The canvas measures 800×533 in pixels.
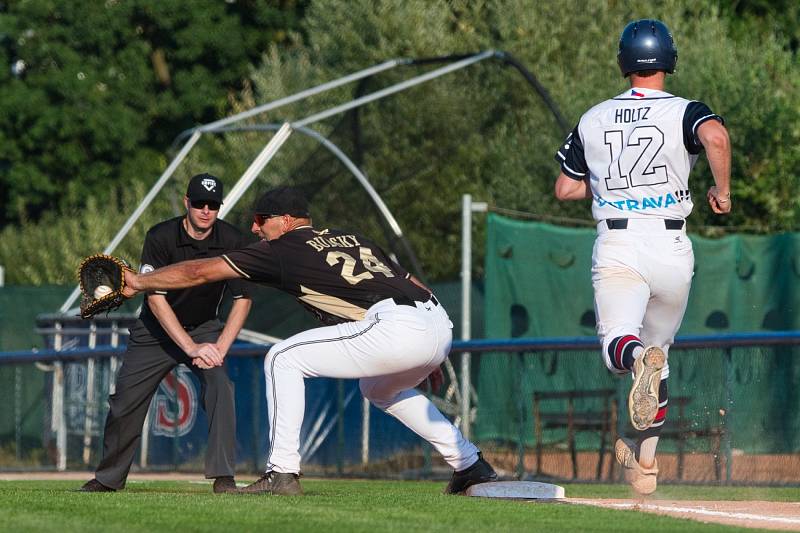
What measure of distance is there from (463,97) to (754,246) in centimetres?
512

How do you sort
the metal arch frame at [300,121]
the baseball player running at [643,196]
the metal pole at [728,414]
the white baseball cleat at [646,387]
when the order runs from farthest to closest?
the metal arch frame at [300,121]
the metal pole at [728,414]
the baseball player running at [643,196]
the white baseball cleat at [646,387]

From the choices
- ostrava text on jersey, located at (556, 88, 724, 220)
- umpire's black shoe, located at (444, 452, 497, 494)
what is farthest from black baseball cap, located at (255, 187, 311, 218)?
umpire's black shoe, located at (444, 452, 497, 494)

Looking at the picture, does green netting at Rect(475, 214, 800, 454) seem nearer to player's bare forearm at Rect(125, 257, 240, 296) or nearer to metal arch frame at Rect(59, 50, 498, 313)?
metal arch frame at Rect(59, 50, 498, 313)

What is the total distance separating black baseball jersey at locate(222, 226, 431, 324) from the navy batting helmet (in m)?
1.65

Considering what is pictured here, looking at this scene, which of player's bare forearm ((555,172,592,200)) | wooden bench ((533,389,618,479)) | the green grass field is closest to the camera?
the green grass field

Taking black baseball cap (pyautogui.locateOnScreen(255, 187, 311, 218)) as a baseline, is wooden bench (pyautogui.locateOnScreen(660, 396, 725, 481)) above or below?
below

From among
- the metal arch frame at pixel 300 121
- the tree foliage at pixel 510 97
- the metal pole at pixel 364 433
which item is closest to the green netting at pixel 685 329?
the metal pole at pixel 364 433

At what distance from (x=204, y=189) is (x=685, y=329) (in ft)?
20.6

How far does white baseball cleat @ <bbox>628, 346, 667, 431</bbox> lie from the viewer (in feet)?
22.5

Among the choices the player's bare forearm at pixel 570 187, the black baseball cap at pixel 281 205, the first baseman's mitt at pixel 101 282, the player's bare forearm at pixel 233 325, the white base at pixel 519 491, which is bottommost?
the white base at pixel 519 491

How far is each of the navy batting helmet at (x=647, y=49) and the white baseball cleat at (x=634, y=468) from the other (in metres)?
1.91

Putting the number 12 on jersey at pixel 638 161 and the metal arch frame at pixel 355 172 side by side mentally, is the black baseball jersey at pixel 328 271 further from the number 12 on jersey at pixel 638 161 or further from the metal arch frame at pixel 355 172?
the metal arch frame at pixel 355 172

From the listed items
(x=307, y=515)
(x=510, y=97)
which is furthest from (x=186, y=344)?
(x=510, y=97)

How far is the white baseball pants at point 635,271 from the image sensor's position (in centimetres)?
717
